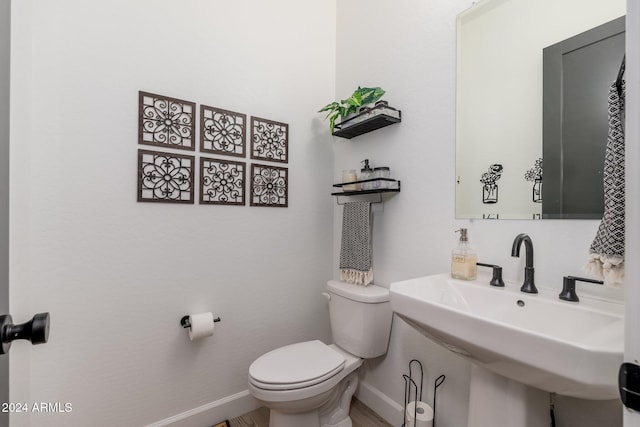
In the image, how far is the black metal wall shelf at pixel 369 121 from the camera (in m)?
1.45

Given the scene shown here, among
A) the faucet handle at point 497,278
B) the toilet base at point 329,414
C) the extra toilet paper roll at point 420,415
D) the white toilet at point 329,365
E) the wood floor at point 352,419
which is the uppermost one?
the faucet handle at point 497,278

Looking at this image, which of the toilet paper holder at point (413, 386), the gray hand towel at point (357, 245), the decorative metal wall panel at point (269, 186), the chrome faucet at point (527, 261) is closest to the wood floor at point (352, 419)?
the toilet paper holder at point (413, 386)

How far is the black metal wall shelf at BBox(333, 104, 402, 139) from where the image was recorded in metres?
1.45

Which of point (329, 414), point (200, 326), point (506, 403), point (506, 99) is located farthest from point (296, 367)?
point (506, 99)

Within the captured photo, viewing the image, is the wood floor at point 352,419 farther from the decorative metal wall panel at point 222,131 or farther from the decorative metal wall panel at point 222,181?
the decorative metal wall panel at point 222,131

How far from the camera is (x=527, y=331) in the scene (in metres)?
0.63

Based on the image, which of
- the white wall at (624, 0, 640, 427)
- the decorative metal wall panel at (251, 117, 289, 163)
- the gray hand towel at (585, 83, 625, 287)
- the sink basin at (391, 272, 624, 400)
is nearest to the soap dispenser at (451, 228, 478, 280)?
the sink basin at (391, 272, 624, 400)

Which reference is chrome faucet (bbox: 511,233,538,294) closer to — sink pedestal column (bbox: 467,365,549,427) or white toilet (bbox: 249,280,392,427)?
sink pedestal column (bbox: 467,365,549,427)

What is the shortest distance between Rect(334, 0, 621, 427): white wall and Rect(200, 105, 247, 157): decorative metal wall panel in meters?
0.74

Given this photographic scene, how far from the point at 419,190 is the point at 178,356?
1511 mm

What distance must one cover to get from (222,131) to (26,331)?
1.26 meters

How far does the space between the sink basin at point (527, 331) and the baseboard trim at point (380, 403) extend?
82cm

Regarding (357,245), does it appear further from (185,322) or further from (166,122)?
(166,122)

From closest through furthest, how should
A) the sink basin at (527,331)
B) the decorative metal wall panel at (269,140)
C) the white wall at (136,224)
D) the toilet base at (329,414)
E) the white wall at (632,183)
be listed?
1. the white wall at (632,183)
2. the sink basin at (527,331)
3. the white wall at (136,224)
4. the toilet base at (329,414)
5. the decorative metal wall panel at (269,140)
